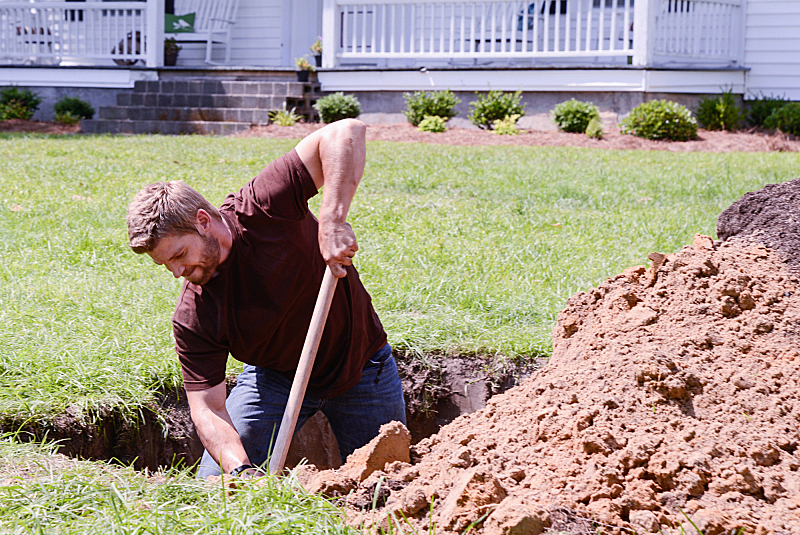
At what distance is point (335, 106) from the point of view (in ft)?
47.3

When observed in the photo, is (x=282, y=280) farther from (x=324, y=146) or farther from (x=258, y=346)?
(x=324, y=146)

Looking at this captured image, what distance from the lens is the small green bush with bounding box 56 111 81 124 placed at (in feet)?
51.7

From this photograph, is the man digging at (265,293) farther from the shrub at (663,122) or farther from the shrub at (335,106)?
the shrub at (335,106)

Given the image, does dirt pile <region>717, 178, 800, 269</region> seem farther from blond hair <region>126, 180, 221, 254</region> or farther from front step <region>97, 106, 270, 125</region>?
front step <region>97, 106, 270, 125</region>

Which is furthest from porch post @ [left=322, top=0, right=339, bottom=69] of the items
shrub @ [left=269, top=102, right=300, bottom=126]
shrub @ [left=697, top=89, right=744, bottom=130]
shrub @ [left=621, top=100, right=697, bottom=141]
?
shrub @ [left=697, top=89, right=744, bottom=130]

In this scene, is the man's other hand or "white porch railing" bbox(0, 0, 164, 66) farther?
"white porch railing" bbox(0, 0, 164, 66)

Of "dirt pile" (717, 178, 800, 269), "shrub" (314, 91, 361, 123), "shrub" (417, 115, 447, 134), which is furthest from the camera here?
"shrub" (314, 91, 361, 123)

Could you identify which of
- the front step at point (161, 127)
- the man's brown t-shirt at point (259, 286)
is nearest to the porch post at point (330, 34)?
the front step at point (161, 127)

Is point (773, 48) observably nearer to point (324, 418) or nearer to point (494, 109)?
point (494, 109)

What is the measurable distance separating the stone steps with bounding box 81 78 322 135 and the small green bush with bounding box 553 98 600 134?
5103mm

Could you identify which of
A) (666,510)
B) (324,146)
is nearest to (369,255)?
(324,146)

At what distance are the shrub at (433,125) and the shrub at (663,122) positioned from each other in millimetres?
3422

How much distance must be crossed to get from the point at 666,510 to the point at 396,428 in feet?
3.05

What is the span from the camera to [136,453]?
3412 millimetres
